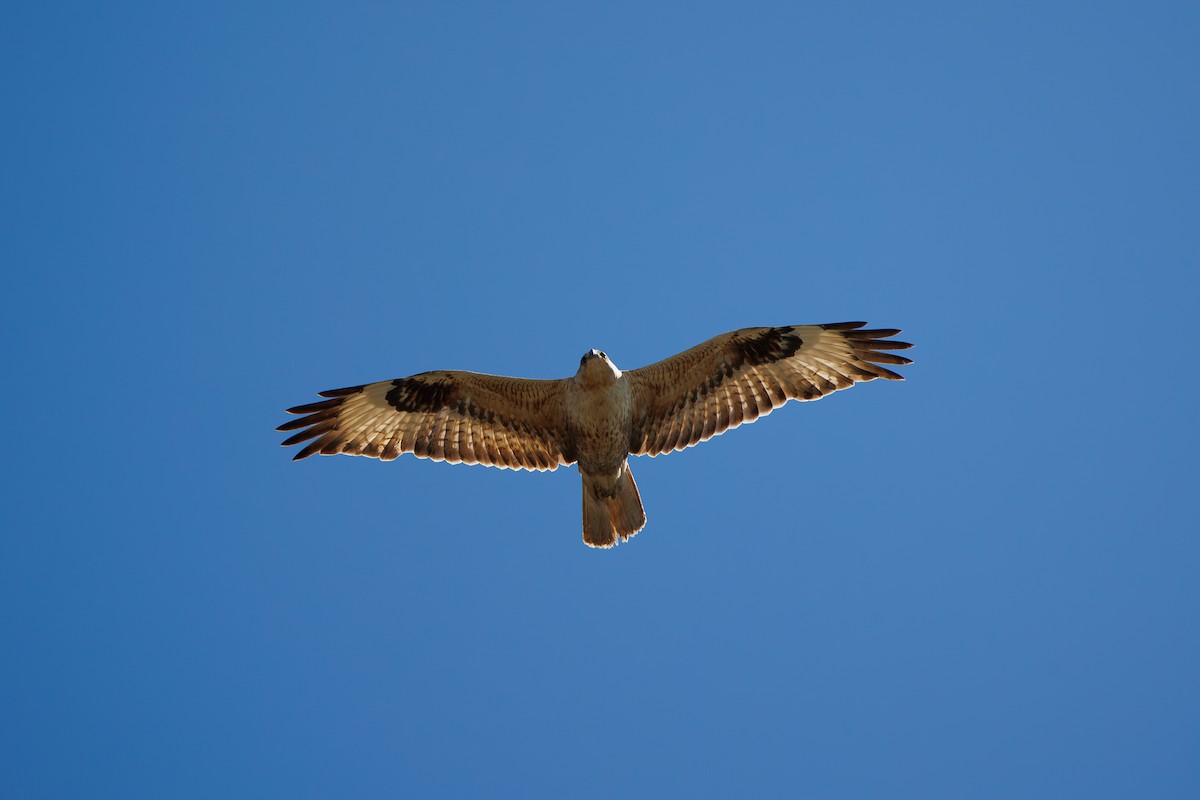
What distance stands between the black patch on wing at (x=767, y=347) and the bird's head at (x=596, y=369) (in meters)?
1.24

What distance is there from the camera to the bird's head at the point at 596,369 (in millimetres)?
10164

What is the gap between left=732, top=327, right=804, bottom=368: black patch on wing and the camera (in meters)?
10.8

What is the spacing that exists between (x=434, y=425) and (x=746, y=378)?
9.45 ft

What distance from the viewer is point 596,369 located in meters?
10.2

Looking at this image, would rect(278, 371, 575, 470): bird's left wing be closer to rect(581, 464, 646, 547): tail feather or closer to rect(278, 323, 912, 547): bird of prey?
rect(278, 323, 912, 547): bird of prey

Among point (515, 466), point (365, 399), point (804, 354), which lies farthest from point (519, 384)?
point (804, 354)

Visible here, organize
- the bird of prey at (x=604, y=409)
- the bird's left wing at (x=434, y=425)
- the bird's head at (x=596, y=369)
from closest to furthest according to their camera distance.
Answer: the bird's head at (x=596, y=369) → the bird of prey at (x=604, y=409) → the bird's left wing at (x=434, y=425)

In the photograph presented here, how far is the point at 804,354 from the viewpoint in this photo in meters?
10.9

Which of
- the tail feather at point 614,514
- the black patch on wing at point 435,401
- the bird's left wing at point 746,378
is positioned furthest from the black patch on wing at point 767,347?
the black patch on wing at point 435,401

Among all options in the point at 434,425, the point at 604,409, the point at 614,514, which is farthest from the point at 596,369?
the point at 434,425

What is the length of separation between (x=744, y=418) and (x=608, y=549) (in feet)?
5.52

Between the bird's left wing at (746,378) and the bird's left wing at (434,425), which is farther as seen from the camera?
the bird's left wing at (434,425)

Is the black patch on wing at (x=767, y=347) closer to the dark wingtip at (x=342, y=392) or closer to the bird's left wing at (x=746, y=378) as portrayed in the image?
the bird's left wing at (x=746, y=378)

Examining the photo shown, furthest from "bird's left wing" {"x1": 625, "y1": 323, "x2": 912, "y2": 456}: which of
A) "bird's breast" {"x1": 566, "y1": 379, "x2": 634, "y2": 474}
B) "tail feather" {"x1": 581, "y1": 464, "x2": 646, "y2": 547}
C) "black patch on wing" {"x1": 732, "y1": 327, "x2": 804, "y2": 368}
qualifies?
"tail feather" {"x1": 581, "y1": 464, "x2": 646, "y2": 547}
